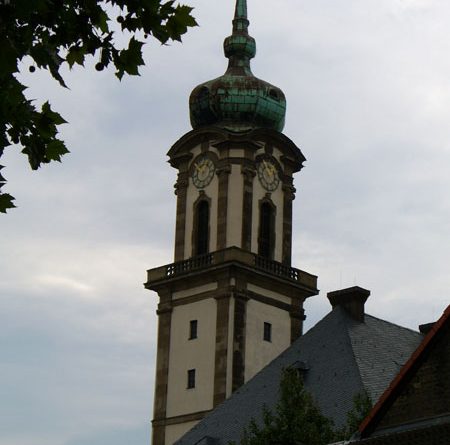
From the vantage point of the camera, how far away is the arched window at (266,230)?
67.8m

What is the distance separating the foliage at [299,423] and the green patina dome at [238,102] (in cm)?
3324

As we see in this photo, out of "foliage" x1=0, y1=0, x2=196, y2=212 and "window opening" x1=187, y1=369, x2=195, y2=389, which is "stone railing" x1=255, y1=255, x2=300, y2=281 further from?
"foliage" x1=0, y1=0, x2=196, y2=212

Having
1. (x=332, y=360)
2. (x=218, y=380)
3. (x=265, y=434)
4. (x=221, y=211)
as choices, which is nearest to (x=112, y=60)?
(x=265, y=434)

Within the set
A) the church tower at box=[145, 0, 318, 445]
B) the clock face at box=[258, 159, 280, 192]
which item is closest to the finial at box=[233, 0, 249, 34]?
the church tower at box=[145, 0, 318, 445]

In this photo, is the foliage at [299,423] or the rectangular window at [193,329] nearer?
the foliage at [299,423]

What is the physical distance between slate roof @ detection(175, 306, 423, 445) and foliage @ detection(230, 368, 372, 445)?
24.0 feet

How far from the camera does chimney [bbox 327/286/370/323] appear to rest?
174ft

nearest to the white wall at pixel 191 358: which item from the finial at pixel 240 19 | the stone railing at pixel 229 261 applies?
the stone railing at pixel 229 261

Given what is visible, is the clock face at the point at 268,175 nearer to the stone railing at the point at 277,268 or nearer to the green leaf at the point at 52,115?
the stone railing at the point at 277,268

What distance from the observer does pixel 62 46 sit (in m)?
9.98

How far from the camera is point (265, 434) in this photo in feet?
116

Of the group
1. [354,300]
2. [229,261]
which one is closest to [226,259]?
[229,261]

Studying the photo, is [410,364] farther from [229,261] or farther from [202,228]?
[202,228]

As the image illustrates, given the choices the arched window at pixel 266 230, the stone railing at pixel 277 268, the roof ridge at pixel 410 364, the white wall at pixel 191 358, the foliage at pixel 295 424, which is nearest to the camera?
the roof ridge at pixel 410 364
